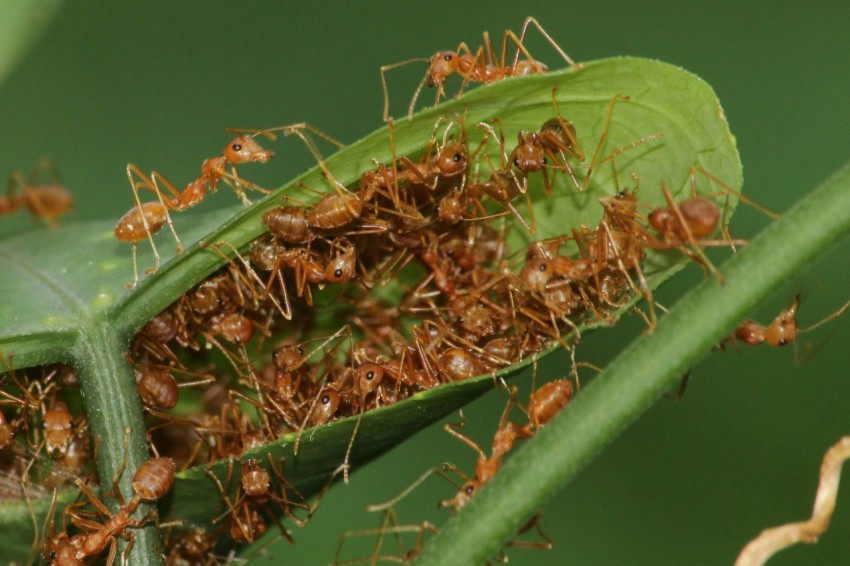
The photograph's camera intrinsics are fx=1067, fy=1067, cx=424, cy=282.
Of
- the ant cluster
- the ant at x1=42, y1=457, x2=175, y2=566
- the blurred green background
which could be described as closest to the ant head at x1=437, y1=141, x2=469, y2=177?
the ant cluster

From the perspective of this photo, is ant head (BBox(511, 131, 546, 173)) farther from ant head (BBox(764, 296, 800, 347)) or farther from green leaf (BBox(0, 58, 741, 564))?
ant head (BBox(764, 296, 800, 347))

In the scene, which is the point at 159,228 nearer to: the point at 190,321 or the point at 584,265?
the point at 190,321

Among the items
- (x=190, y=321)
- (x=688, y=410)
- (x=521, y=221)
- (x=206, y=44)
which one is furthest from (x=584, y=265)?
(x=206, y=44)

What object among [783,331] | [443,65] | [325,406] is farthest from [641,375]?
[443,65]

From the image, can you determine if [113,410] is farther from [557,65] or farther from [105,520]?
[557,65]

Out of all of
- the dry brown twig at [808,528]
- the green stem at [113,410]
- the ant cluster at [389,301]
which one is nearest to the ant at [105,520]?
the green stem at [113,410]

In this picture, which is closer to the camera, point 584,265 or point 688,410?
point 584,265
